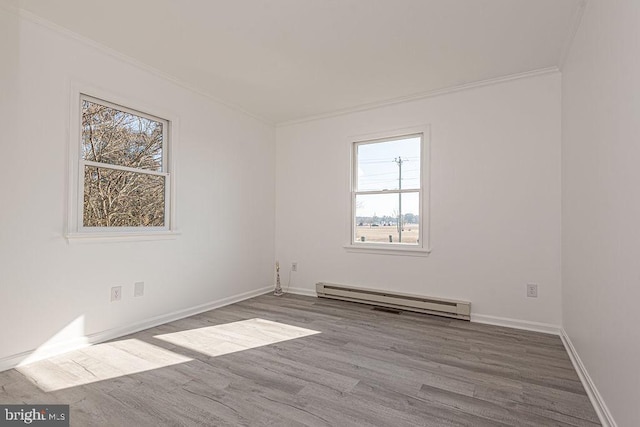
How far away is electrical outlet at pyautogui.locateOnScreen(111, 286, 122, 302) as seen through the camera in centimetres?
287

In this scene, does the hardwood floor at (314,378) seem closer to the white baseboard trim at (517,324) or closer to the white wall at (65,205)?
the white baseboard trim at (517,324)

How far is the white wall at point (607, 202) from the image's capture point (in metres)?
1.38

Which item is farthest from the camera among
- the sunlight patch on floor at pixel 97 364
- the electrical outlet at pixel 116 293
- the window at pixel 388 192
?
the window at pixel 388 192

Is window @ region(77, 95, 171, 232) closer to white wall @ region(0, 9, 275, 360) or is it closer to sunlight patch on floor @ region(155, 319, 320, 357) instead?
white wall @ region(0, 9, 275, 360)

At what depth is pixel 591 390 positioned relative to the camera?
1930 mm

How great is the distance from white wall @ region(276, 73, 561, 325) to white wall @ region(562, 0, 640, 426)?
535 mm

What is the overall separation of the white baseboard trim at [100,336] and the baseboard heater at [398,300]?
130 centimetres

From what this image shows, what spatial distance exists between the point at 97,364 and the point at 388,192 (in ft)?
11.0

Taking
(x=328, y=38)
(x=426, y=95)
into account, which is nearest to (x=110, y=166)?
(x=328, y=38)

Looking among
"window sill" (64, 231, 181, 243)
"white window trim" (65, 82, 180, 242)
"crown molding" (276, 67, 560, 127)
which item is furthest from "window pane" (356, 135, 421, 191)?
"window sill" (64, 231, 181, 243)

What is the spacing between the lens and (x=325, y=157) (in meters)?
4.48

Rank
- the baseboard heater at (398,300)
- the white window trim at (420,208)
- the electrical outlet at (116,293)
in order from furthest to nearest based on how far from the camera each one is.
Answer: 1. the white window trim at (420,208)
2. the baseboard heater at (398,300)
3. the electrical outlet at (116,293)

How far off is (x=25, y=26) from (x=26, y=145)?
2.85 ft

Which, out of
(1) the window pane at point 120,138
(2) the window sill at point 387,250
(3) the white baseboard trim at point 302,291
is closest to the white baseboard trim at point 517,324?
(2) the window sill at point 387,250
